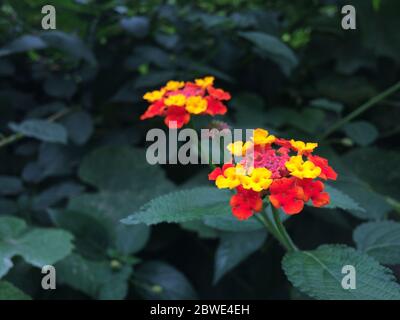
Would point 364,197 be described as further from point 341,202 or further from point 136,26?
point 136,26

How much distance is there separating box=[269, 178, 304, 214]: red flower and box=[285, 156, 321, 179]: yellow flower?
0.01m

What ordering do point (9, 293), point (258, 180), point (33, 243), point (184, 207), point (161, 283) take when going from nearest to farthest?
point (258, 180)
point (184, 207)
point (9, 293)
point (33, 243)
point (161, 283)

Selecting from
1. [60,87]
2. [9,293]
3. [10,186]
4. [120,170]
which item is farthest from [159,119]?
[9,293]

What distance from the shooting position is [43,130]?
1169mm

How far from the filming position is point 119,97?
1.29 m

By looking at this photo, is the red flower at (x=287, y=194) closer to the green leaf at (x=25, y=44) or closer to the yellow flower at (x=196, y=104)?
the yellow flower at (x=196, y=104)

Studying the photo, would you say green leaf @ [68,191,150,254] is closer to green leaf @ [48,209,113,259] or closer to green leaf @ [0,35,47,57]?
green leaf @ [48,209,113,259]

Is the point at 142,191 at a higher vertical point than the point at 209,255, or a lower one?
higher

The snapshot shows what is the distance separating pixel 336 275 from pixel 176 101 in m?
0.34

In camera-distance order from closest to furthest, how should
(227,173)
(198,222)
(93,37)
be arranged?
(227,173), (198,222), (93,37)

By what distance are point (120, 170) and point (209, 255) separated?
0.31 m

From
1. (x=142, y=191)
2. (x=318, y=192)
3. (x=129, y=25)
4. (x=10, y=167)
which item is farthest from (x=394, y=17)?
(x=10, y=167)

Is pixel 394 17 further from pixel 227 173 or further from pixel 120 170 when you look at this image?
pixel 227 173

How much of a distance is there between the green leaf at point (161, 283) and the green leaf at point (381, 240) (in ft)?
1.24
